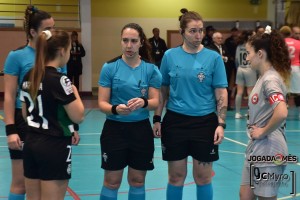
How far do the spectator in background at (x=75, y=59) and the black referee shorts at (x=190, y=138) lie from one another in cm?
1265

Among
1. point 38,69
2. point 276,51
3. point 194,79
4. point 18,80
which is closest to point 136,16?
point 194,79

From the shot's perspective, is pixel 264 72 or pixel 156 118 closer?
pixel 264 72

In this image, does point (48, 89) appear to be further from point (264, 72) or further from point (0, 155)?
point (0, 155)

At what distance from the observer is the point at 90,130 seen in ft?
38.2

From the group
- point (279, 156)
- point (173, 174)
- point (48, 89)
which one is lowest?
point (173, 174)

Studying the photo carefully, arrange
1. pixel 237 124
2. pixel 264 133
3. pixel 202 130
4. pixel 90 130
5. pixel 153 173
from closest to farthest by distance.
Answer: pixel 264 133, pixel 202 130, pixel 153 173, pixel 90 130, pixel 237 124

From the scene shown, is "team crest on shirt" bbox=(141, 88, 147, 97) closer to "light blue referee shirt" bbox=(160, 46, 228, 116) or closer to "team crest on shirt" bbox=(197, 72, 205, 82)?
"light blue referee shirt" bbox=(160, 46, 228, 116)

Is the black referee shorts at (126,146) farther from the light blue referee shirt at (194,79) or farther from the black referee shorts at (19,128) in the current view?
the black referee shorts at (19,128)

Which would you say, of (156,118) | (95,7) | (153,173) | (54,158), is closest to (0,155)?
(153,173)

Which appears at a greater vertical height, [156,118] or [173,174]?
[156,118]

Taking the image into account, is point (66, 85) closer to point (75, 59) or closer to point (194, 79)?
point (194, 79)

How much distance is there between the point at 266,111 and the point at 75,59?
1381cm

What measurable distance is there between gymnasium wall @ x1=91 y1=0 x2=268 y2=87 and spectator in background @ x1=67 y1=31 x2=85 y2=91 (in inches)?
132

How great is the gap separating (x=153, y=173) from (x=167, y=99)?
264 centimetres
